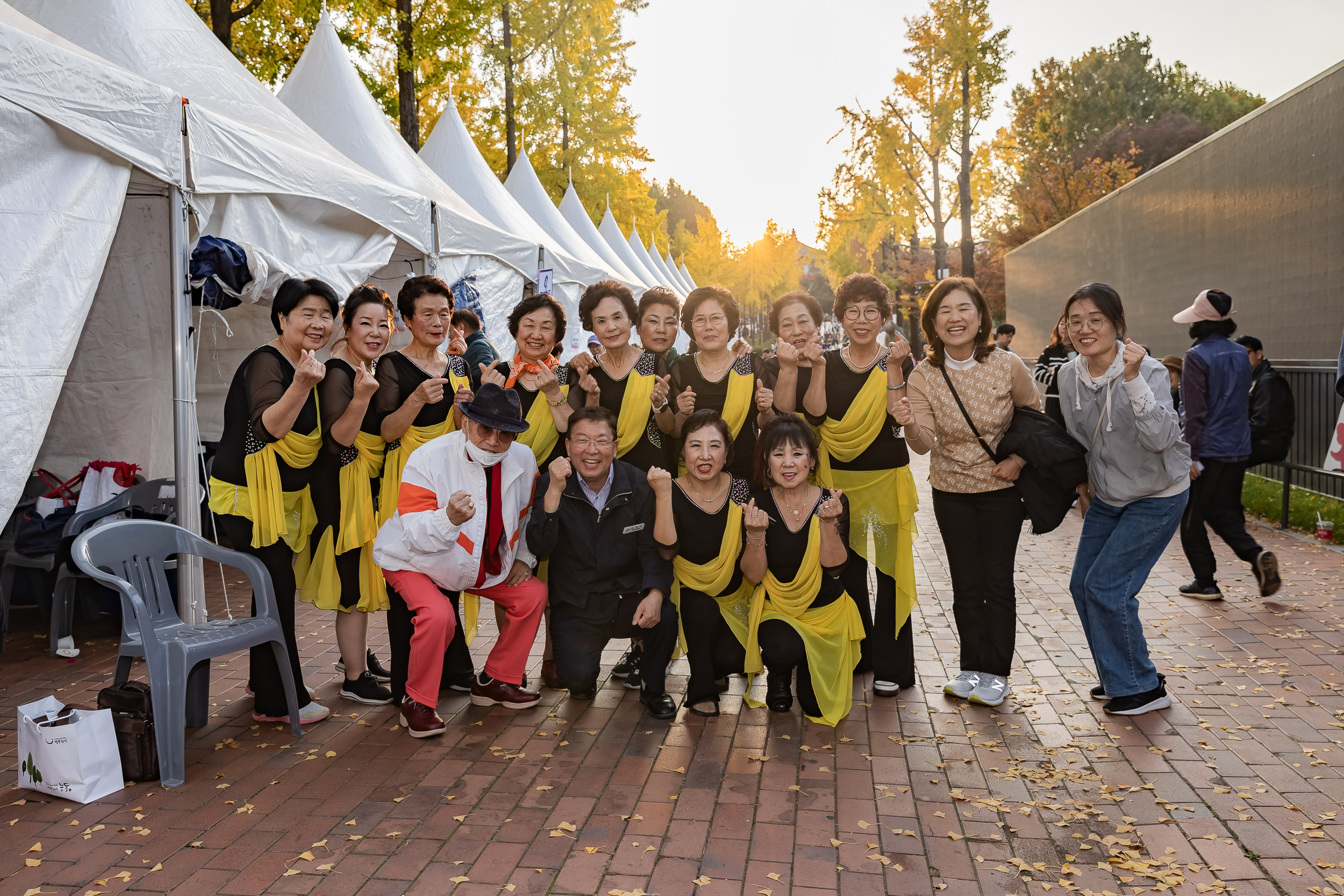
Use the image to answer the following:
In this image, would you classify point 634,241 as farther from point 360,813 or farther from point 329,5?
point 360,813

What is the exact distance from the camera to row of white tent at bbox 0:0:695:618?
4.30 metres

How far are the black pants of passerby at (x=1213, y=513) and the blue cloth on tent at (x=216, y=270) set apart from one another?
5868 millimetres

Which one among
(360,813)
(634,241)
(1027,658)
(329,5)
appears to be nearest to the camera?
(360,813)

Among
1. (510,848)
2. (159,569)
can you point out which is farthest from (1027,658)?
(159,569)

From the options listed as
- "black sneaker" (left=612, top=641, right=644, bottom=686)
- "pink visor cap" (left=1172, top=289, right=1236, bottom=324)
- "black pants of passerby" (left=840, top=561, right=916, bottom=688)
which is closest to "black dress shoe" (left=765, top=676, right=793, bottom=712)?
"black pants of passerby" (left=840, top=561, right=916, bottom=688)

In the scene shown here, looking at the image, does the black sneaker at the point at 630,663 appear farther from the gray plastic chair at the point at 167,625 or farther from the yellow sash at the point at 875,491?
the gray plastic chair at the point at 167,625

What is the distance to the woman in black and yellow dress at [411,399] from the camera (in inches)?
173

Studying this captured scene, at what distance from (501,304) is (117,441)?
174 inches

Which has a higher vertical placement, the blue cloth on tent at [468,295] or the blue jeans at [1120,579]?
the blue cloth on tent at [468,295]

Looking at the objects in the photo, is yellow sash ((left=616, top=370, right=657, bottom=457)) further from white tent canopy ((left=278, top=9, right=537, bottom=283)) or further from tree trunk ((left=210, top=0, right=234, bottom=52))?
tree trunk ((left=210, top=0, right=234, bottom=52))

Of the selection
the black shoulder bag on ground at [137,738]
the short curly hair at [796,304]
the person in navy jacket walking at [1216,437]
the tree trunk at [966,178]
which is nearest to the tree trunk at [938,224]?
the tree trunk at [966,178]

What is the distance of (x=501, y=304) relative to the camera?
33.9 feet

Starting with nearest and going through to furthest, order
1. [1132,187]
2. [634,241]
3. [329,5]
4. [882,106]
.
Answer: [329,5] → [1132,187] → [882,106] → [634,241]

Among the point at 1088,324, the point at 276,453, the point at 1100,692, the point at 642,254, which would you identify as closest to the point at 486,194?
the point at 276,453
